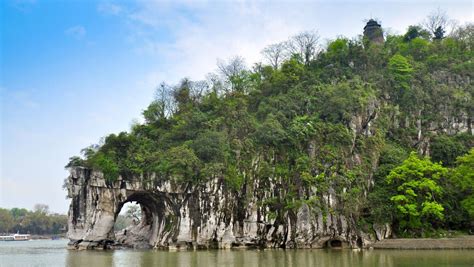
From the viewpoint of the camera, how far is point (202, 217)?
1325 inches

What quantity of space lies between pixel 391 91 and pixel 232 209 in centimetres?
1812

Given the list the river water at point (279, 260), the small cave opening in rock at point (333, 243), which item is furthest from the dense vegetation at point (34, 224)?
the small cave opening in rock at point (333, 243)

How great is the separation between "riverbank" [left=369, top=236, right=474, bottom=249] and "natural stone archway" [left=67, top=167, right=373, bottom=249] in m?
2.17

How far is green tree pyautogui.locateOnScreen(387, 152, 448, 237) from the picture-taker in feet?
96.5

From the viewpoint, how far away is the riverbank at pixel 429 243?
2730 centimetres

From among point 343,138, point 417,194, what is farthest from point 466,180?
point 343,138

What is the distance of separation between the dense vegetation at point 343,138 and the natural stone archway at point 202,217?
2.48 feet

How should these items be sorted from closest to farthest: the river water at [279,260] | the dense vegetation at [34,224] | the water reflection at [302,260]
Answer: the water reflection at [302,260], the river water at [279,260], the dense vegetation at [34,224]

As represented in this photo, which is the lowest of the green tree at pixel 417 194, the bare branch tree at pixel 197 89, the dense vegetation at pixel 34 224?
the dense vegetation at pixel 34 224

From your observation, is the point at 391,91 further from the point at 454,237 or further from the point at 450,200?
the point at 454,237

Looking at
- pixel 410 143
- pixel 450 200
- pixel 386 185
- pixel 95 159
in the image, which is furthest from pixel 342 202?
pixel 95 159

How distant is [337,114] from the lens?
3609 cm

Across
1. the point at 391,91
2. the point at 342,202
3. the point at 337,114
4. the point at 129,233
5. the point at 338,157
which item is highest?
the point at 391,91

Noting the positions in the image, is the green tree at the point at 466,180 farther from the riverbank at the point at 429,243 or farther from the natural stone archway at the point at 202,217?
the natural stone archway at the point at 202,217
